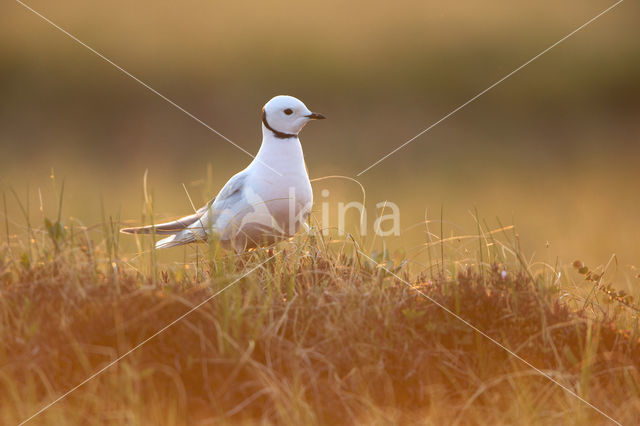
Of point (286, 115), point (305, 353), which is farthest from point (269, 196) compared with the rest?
point (305, 353)

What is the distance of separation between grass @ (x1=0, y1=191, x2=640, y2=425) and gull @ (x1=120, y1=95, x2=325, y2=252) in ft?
3.68

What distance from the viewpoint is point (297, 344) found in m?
3.81

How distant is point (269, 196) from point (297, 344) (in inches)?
86.2

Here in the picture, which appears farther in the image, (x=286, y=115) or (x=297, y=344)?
(x=286, y=115)

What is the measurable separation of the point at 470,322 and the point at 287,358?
117cm

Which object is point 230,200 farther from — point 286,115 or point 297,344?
point 297,344

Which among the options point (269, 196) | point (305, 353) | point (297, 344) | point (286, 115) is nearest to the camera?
point (305, 353)

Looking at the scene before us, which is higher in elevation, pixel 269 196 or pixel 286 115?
pixel 286 115

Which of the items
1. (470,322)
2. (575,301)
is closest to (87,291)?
(470,322)

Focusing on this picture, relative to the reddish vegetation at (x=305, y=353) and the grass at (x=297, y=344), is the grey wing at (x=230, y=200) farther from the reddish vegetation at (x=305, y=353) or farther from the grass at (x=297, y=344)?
the reddish vegetation at (x=305, y=353)

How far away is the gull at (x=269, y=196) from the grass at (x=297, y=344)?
112 centimetres

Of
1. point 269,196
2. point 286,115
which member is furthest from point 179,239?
point 286,115

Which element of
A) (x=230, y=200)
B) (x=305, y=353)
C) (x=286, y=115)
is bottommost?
(x=305, y=353)

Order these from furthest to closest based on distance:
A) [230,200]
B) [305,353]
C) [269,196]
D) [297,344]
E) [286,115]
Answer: [230,200] < [286,115] < [269,196] < [297,344] < [305,353]
